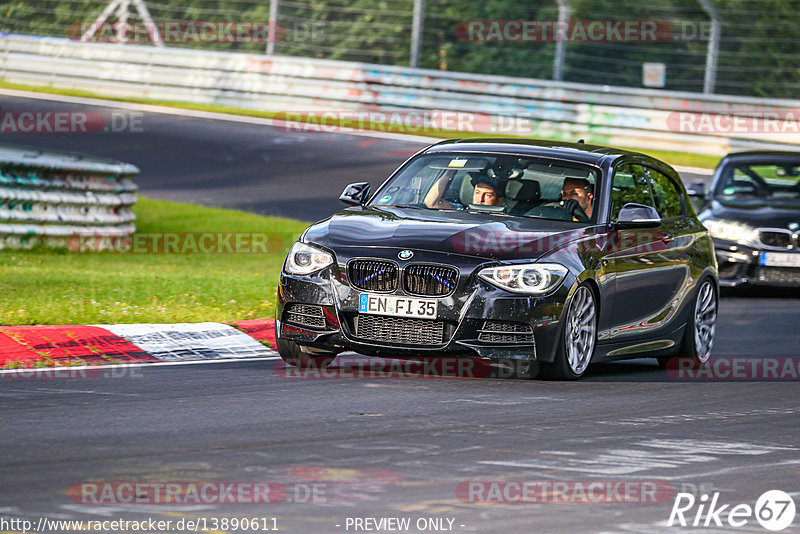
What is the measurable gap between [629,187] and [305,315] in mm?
2752

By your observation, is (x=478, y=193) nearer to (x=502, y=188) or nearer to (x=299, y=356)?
(x=502, y=188)

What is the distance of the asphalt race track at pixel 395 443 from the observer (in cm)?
581

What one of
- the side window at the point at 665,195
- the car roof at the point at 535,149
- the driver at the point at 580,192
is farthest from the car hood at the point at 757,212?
the driver at the point at 580,192

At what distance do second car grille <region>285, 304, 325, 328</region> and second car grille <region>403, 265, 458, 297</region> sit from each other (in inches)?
23.1

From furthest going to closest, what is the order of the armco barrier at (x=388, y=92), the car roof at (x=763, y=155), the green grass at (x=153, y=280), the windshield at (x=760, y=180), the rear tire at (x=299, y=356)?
the armco barrier at (x=388, y=92), the car roof at (x=763, y=155), the windshield at (x=760, y=180), the green grass at (x=153, y=280), the rear tire at (x=299, y=356)

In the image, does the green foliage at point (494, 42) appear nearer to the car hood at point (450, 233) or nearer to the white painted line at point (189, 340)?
the white painted line at point (189, 340)

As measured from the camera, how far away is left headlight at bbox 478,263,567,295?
29.6ft

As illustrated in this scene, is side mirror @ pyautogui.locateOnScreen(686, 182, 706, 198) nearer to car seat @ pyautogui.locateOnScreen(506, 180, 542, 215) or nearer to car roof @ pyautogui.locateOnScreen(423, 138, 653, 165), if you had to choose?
car roof @ pyautogui.locateOnScreen(423, 138, 653, 165)

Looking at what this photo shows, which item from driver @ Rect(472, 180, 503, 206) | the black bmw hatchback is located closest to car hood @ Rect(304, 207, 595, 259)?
the black bmw hatchback

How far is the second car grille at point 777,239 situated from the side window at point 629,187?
507cm

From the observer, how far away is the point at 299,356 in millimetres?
9773

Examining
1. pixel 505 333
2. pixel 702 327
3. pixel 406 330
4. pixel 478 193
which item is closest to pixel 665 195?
pixel 702 327

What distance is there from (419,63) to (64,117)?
654cm

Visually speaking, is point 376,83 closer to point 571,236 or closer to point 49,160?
point 49,160
